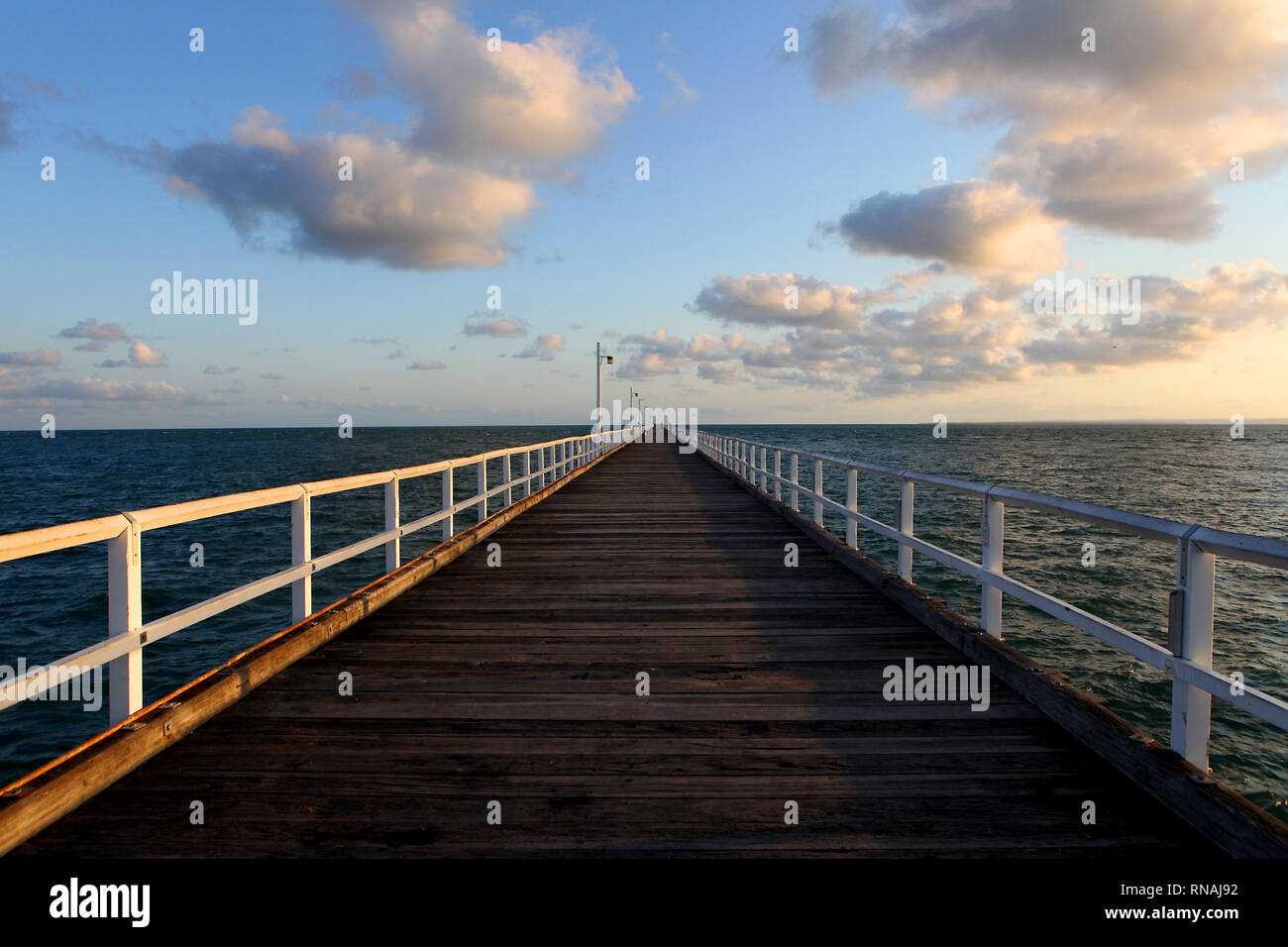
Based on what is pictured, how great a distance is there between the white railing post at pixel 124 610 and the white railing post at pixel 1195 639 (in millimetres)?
4202

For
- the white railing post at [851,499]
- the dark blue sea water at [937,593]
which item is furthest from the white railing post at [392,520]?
the dark blue sea water at [937,593]

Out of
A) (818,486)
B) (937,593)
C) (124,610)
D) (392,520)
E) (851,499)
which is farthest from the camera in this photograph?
(937,593)

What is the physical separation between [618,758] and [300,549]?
2632 mm

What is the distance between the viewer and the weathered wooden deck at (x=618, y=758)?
8.52 ft

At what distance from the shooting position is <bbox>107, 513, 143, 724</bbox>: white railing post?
9.75 ft

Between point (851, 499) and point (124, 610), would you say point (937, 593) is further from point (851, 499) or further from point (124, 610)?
point (124, 610)

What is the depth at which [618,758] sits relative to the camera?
323 cm

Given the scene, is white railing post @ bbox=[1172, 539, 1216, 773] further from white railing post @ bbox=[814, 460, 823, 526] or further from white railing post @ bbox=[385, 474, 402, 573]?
white railing post @ bbox=[814, 460, 823, 526]

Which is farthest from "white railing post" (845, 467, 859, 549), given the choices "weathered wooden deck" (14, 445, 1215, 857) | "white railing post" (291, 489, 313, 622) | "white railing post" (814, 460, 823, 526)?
"white railing post" (291, 489, 313, 622)

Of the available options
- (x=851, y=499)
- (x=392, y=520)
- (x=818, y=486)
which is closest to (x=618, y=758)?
(x=392, y=520)

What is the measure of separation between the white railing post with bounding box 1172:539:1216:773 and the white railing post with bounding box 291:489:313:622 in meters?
4.34

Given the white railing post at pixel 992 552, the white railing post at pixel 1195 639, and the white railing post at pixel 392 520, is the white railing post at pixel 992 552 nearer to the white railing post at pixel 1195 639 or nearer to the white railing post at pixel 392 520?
the white railing post at pixel 1195 639

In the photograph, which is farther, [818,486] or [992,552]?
[818,486]
